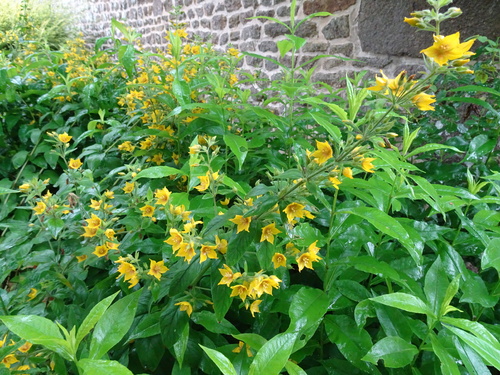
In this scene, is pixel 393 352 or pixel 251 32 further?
pixel 251 32

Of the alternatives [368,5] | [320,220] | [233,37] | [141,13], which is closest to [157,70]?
[320,220]

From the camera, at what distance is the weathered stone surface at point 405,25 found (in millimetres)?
2010

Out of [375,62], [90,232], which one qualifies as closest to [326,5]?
[375,62]

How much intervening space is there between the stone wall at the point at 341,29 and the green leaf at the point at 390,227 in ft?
5.37

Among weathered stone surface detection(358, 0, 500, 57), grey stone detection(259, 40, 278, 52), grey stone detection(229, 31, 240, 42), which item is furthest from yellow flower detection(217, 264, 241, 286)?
grey stone detection(229, 31, 240, 42)

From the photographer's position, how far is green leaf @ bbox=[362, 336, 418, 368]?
67cm

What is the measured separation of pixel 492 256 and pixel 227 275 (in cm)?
62

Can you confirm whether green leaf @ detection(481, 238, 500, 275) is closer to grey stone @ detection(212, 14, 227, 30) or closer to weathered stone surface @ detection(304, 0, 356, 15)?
weathered stone surface @ detection(304, 0, 356, 15)

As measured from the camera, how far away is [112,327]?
65 centimetres

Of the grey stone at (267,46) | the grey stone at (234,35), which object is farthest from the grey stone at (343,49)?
the grey stone at (234,35)

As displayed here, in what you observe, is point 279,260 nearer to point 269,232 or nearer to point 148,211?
point 269,232

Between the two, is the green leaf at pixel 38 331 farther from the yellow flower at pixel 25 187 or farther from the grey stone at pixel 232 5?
the grey stone at pixel 232 5

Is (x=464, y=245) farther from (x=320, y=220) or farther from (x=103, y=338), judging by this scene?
(x=103, y=338)

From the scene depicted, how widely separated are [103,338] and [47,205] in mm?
680
